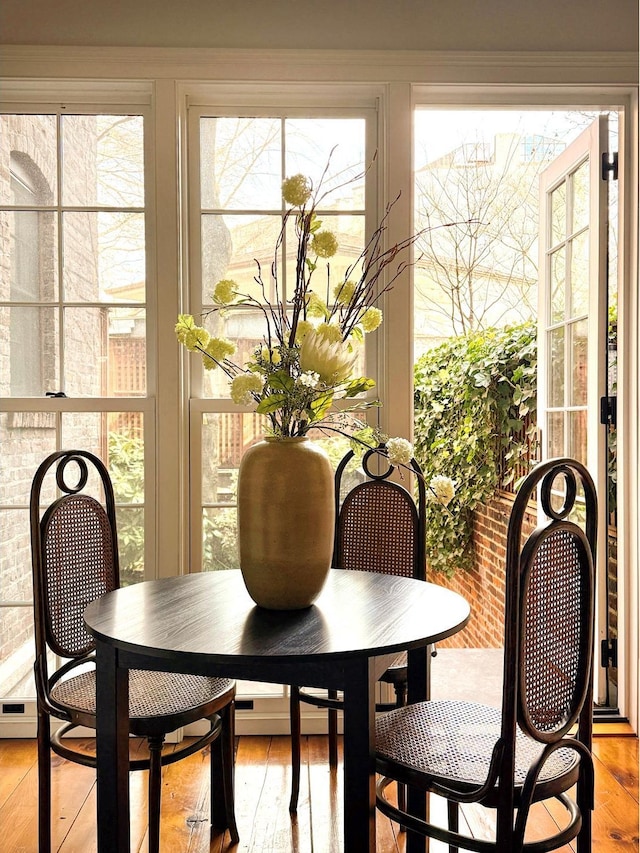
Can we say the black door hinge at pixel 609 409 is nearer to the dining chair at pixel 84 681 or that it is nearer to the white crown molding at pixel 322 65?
the white crown molding at pixel 322 65

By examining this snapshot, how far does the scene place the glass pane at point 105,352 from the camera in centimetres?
297

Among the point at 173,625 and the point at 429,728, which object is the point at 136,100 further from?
the point at 429,728

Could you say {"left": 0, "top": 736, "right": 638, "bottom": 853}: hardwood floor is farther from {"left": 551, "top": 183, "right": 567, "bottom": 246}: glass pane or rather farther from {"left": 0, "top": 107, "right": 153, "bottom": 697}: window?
{"left": 551, "top": 183, "right": 567, "bottom": 246}: glass pane

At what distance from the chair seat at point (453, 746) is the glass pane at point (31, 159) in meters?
2.34

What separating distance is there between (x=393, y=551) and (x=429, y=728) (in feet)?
2.72

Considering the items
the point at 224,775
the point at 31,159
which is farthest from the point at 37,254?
the point at 224,775

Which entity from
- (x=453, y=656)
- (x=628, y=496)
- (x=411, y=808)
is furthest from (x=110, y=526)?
(x=453, y=656)

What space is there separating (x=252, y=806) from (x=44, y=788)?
2.28 feet

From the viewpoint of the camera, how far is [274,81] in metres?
2.88

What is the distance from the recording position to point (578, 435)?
10.9 feet

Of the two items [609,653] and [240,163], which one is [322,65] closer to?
[240,163]

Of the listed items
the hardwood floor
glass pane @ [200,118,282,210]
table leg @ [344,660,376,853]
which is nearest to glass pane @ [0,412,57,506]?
the hardwood floor

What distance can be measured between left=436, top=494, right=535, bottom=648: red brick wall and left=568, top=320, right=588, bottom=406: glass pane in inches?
50.2

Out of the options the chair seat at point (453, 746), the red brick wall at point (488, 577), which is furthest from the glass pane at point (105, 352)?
the red brick wall at point (488, 577)
